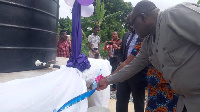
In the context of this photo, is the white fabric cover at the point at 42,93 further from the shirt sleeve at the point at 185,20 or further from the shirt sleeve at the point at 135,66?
the shirt sleeve at the point at 185,20

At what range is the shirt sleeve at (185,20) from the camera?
1102 millimetres

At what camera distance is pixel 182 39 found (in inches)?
46.7

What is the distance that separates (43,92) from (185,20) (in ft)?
4.14

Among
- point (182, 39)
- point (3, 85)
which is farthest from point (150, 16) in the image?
point (3, 85)

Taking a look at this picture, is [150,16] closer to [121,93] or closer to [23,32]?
[121,93]

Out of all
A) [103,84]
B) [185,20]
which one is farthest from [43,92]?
[185,20]

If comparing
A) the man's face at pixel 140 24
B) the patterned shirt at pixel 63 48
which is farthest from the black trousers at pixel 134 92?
the patterned shirt at pixel 63 48

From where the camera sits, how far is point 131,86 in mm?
A: 2609

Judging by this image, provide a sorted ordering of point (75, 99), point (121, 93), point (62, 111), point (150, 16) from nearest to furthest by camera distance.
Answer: point (150, 16) → point (62, 111) → point (75, 99) → point (121, 93)

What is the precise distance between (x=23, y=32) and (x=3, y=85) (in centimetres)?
111

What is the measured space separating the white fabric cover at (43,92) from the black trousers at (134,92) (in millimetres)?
736

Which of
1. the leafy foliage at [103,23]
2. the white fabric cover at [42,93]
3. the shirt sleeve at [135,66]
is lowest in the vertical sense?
the white fabric cover at [42,93]

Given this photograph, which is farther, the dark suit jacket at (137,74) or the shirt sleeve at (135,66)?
the dark suit jacket at (137,74)

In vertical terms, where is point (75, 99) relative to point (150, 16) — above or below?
below
